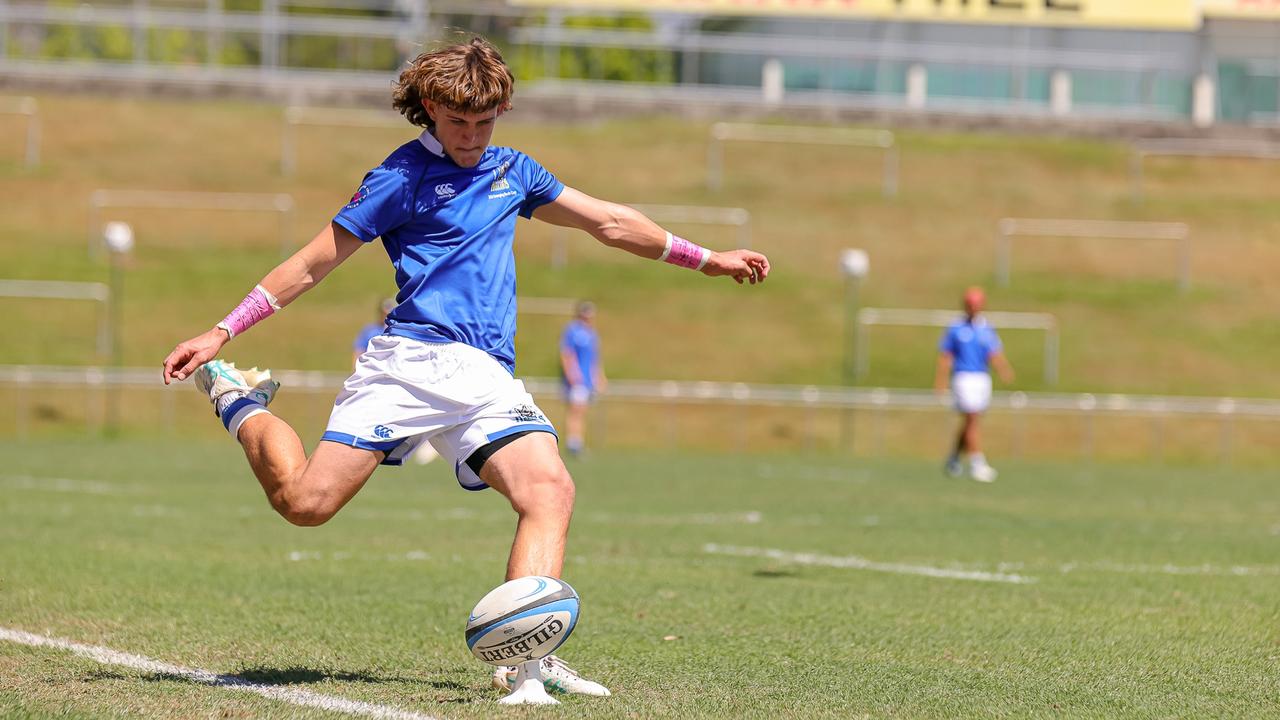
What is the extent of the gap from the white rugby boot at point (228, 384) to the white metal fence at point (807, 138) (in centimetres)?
3326

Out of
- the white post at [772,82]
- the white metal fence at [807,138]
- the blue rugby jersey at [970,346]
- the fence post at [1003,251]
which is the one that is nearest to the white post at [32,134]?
the white metal fence at [807,138]

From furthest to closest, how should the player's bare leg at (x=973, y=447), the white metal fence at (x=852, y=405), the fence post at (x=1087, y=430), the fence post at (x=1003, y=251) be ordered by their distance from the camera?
the fence post at (x=1003, y=251) → the fence post at (x=1087, y=430) → the white metal fence at (x=852, y=405) → the player's bare leg at (x=973, y=447)

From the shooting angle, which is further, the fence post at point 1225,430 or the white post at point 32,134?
the white post at point 32,134

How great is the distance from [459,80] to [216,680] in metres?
2.19

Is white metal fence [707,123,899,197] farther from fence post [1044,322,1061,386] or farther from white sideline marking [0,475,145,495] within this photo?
white sideline marking [0,475,145,495]

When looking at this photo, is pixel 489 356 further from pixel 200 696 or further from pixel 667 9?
pixel 667 9

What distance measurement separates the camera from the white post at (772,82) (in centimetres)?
4269

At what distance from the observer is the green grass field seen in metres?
5.52

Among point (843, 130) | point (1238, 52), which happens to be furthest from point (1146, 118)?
point (843, 130)

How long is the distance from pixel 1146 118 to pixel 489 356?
3992 cm

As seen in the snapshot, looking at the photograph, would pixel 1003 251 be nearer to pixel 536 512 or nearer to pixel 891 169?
pixel 891 169

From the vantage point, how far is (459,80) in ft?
17.4

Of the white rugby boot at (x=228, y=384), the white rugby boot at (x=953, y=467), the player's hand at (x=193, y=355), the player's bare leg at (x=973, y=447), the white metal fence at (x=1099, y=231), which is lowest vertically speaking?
the white rugby boot at (x=953, y=467)

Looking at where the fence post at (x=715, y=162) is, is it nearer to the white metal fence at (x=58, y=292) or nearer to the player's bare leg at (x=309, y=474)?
the white metal fence at (x=58, y=292)
